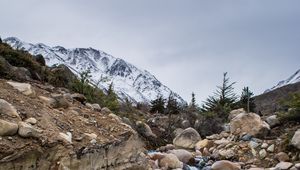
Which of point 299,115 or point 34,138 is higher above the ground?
point 299,115

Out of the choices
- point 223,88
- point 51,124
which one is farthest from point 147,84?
point 51,124

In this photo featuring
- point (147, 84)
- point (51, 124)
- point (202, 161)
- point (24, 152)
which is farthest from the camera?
point (147, 84)

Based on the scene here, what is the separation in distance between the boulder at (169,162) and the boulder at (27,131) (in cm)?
561

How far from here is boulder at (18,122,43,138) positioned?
4.83 metres

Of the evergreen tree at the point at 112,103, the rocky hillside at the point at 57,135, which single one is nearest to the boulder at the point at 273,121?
the evergreen tree at the point at 112,103

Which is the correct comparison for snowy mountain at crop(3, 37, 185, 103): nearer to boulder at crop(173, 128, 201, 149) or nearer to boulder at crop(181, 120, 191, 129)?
boulder at crop(181, 120, 191, 129)

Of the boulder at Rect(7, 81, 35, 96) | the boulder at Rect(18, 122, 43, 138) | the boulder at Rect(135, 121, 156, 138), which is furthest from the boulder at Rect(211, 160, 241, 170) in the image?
the boulder at Rect(18, 122, 43, 138)

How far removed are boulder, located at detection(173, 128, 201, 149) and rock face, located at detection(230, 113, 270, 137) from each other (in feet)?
3.87

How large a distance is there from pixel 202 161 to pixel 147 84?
168367 millimetres

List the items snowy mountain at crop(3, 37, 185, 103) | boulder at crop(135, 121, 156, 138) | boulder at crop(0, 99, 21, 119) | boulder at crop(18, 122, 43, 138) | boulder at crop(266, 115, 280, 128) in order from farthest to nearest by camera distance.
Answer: snowy mountain at crop(3, 37, 185, 103) → boulder at crop(266, 115, 280, 128) → boulder at crop(135, 121, 156, 138) → boulder at crop(0, 99, 21, 119) → boulder at crop(18, 122, 43, 138)

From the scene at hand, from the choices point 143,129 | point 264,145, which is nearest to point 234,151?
point 264,145

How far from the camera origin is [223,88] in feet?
67.3

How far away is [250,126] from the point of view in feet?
42.8

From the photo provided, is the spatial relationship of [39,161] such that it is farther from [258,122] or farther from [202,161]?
[258,122]
